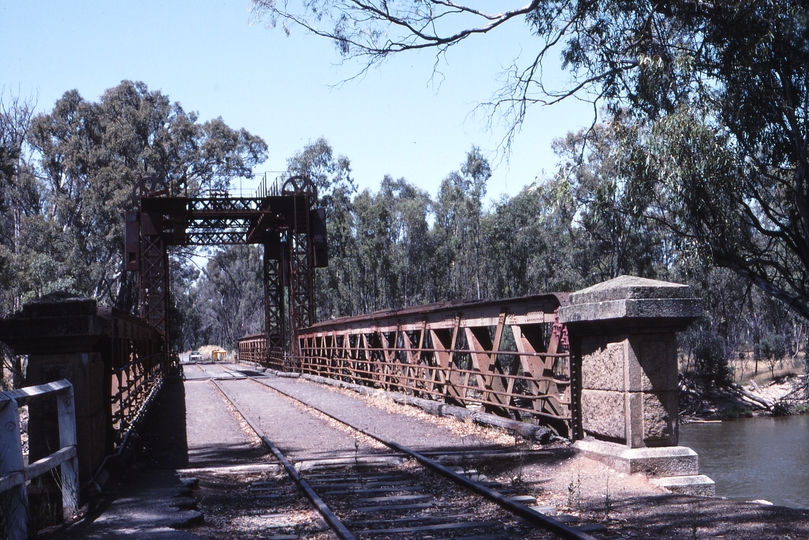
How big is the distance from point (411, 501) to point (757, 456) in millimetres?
21725

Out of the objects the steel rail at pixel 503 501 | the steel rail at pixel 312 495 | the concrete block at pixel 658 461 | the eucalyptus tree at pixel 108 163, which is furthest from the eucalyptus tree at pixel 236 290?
the concrete block at pixel 658 461

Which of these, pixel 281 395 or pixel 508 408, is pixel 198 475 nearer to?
pixel 508 408

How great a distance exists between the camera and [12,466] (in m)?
4.68

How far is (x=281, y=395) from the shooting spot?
18.9 metres

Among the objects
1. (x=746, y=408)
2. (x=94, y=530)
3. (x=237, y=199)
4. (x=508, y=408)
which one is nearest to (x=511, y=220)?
(x=746, y=408)

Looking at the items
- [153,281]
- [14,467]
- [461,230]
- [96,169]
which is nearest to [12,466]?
[14,467]

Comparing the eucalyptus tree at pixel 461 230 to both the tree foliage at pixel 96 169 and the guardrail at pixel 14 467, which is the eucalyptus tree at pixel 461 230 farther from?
the guardrail at pixel 14 467

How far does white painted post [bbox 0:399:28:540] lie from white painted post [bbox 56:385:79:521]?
84 cm

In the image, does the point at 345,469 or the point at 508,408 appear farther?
the point at 508,408

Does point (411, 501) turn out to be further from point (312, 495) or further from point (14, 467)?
point (14, 467)

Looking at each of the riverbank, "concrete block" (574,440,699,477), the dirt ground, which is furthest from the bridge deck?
the riverbank

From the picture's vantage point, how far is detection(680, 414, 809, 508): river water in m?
19.6

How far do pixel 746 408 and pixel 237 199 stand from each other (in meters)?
24.7

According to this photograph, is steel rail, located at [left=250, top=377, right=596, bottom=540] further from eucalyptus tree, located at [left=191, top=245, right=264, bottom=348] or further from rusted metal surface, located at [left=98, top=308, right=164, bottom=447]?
eucalyptus tree, located at [left=191, top=245, right=264, bottom=348]
